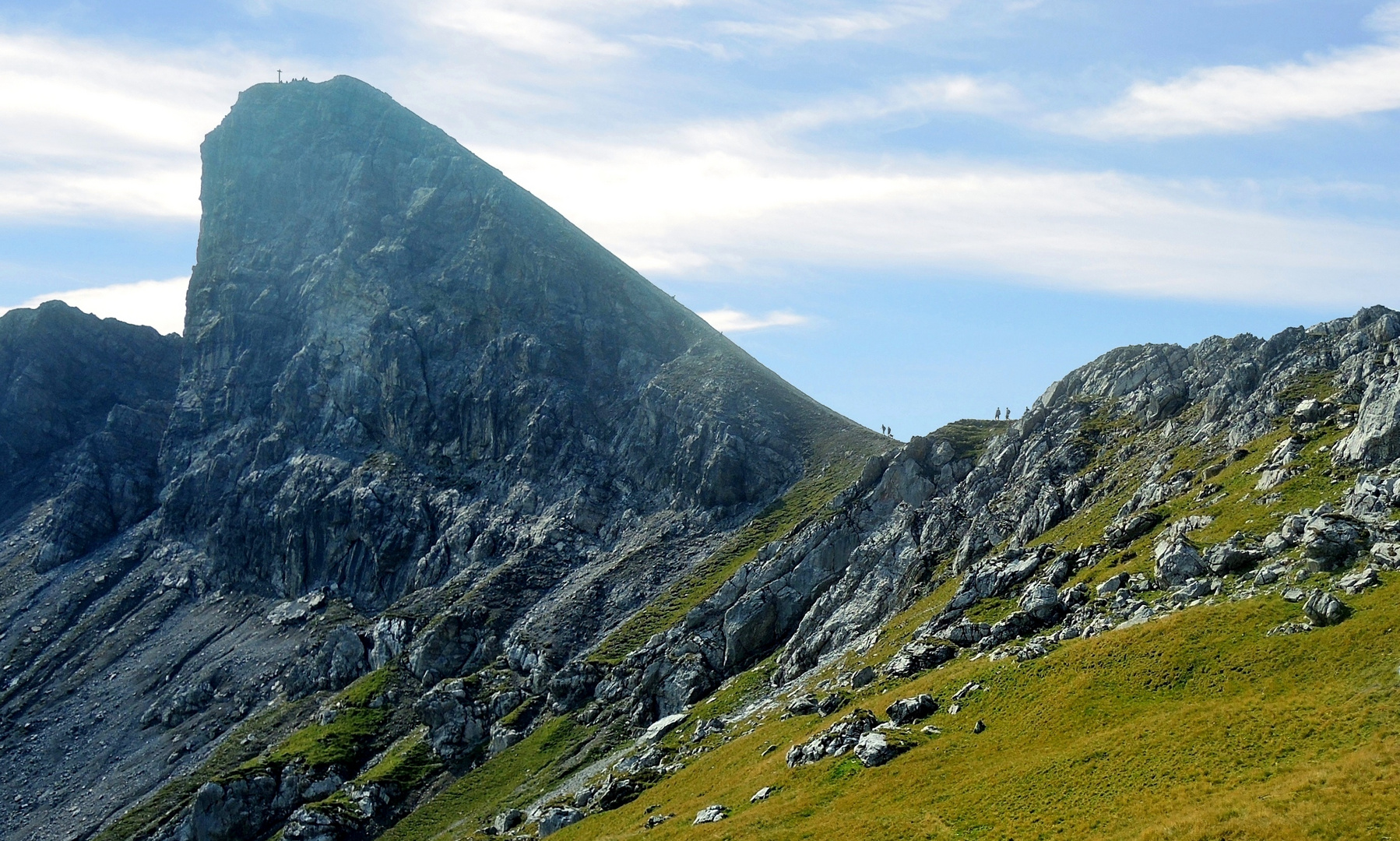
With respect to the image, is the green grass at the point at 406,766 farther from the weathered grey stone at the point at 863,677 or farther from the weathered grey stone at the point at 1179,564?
the weathered grey stone at the point at 1179,564

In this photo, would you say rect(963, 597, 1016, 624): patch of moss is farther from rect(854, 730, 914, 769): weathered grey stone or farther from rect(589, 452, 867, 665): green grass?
rect(589, 452, 867, 665): green grass

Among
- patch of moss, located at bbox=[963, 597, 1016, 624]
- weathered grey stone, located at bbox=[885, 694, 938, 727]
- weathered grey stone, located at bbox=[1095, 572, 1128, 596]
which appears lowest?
weathered grey stone, located at bbox=[885, 694, 938, 727]

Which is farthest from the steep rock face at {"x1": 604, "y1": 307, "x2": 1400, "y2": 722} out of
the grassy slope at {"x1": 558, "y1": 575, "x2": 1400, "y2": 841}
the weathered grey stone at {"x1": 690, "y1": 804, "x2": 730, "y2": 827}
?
Result: the weathered grey stone at {"x1": 690, "y1": 804, "x2": 730, "y2": 827}

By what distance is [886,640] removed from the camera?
112562 millimetres

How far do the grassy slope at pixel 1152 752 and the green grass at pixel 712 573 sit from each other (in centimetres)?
7779

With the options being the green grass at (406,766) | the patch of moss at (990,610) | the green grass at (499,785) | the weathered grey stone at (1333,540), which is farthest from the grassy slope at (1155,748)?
the green grass at (406,766)

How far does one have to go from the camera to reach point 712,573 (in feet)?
589

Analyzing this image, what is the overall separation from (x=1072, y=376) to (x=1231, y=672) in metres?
106

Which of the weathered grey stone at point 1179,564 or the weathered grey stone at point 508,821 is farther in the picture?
the weathered grey stone at point 508,821

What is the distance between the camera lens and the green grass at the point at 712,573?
535ft

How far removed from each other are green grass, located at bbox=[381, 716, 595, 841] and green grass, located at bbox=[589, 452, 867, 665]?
17.5 meters

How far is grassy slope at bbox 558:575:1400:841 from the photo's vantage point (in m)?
47.8

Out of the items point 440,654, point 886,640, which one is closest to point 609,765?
point 886,640

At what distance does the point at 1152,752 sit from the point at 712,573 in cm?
12336
